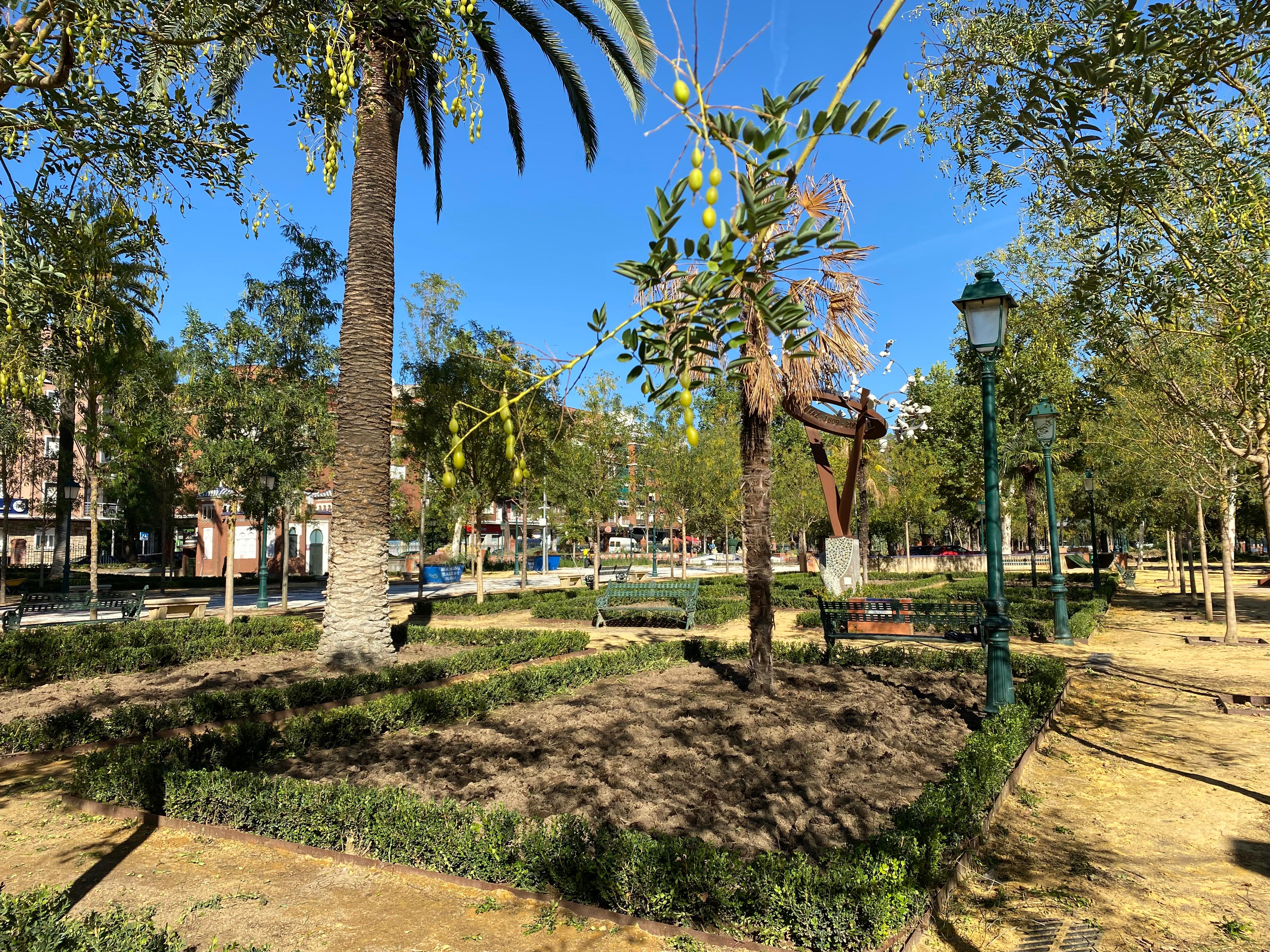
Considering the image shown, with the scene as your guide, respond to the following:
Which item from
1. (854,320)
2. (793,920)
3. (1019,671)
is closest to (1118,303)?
(854,320)

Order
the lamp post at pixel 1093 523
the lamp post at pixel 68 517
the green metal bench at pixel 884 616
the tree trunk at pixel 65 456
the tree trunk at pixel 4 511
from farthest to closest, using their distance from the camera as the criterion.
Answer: the lamp post at pixel 1093 523
the lamp post at pixel 68 517
the tree trunk at pixel 65 456
the tree trunk at pixel 4 511
the green metal bench at pixel 884 616

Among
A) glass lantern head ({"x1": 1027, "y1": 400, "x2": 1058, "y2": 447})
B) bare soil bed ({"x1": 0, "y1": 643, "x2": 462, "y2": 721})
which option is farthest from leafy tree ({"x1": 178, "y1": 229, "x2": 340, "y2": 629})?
glass lantern head ({"x1": 1027, "y1": 400, "x2": 1058, "y2": 447})

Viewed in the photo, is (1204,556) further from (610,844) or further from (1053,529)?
(610,844)

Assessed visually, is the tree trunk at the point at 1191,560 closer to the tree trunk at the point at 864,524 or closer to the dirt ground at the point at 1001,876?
the tree trunk at the point at 864,524

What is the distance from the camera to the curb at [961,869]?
3420mm

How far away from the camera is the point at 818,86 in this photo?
1671 millimetres

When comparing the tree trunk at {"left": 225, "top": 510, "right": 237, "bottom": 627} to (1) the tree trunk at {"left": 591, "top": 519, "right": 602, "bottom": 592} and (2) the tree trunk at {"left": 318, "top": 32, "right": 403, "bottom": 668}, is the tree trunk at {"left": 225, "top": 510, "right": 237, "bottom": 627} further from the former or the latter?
(1) the tree trunk at {"left": 591, "top": 519, "right": 602, "bottom": 592}

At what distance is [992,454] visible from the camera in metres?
7.23

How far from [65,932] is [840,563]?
11.3 meters

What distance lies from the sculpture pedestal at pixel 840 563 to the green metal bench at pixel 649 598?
304 centimetres

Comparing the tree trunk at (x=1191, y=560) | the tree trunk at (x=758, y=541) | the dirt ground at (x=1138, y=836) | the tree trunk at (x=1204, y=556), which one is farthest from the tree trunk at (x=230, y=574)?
the tree trunk at (x=1191, y=560)

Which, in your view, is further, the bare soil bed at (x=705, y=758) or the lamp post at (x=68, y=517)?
the lamp post at (x=68, y=517)

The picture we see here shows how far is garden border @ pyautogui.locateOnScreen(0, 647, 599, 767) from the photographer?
21.7ft

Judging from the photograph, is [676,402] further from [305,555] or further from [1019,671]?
[305,555]
